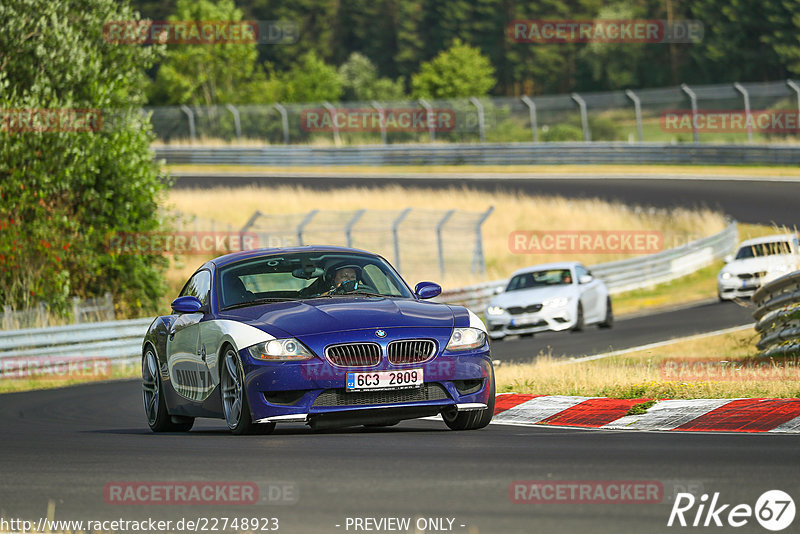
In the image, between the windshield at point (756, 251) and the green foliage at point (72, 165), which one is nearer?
the green foliage at point (72, 165)

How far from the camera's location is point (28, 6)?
26438 millimetres

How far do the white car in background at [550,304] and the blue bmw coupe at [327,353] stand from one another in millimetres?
13859

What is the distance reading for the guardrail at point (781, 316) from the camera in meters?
14.6

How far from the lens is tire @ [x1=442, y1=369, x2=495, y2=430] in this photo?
9580 mm

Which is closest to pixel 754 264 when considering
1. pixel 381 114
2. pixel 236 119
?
pixel 381 114

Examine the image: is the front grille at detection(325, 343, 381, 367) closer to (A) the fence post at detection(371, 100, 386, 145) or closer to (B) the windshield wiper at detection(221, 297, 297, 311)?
(B) the windshield wiper at detection(221, 297, 297, 311)

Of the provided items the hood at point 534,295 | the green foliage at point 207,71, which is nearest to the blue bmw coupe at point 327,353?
the hood at point 534,295

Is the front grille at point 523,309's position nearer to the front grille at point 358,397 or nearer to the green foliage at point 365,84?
the front grille at point 358,397

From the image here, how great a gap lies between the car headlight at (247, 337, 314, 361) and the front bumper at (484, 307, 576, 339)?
15398 mm

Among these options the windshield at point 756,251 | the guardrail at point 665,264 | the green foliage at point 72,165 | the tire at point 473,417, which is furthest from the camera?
the guardrail at point 665,264

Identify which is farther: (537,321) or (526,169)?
(526,169)

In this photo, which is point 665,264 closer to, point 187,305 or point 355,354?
point 187,305

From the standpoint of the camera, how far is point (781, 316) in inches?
585

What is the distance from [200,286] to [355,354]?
2414mm
